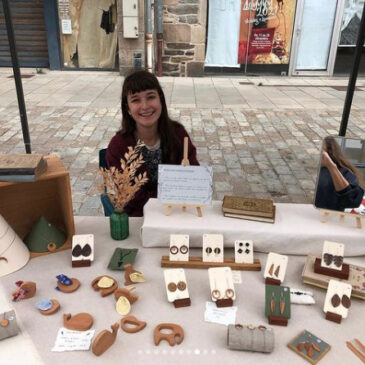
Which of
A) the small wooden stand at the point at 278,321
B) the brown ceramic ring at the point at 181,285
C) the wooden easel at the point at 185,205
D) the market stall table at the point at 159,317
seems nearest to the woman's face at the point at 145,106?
the wooden easel at the point at 185,205

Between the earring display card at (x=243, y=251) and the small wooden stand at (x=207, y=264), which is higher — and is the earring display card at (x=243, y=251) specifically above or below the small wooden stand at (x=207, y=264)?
above

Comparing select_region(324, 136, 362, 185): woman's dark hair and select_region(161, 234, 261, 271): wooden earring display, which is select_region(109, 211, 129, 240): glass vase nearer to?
select_region(161, 234, 261, 271): wooden earring display

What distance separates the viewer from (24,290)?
1.30 metres

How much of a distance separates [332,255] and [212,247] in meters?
0.45

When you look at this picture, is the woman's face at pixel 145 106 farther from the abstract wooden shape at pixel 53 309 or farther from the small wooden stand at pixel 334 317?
the small wooden stand at pixel 334 317

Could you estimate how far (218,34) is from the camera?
8406mm

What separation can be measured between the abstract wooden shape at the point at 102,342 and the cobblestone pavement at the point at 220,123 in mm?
2052

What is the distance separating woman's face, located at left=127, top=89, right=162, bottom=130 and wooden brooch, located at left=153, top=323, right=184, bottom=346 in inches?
41.6

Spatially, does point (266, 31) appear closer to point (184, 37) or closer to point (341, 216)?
point (184, 37)

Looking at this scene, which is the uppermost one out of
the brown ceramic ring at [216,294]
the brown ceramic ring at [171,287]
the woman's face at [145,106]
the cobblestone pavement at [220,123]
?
the woman's face at [145,106]

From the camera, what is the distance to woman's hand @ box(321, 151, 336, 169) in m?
1.55

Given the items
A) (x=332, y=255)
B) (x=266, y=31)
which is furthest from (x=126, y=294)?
(x=266, y=31)

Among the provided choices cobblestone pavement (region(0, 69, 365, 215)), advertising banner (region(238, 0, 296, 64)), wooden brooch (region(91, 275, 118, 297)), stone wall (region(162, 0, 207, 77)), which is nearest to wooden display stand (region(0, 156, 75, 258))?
wooden brooch (region(91, 275, 118, 297))

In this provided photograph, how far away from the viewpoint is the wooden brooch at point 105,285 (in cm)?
133
